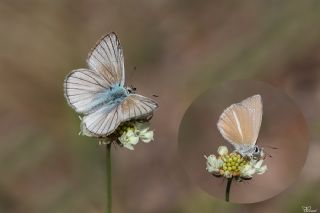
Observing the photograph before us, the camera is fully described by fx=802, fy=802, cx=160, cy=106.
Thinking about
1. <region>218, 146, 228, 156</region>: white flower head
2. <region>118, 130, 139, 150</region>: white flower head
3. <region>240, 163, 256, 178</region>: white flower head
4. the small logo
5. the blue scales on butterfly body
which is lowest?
<region>240, 163, 256, 178</region>: white flower head

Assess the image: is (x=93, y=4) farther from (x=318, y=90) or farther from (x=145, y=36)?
(x=318, y=90)

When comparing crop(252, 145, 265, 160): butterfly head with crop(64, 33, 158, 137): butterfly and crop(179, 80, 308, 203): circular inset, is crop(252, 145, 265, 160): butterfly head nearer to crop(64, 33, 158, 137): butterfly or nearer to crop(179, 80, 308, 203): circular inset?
crop(179, 80, 308, 203): circular inset

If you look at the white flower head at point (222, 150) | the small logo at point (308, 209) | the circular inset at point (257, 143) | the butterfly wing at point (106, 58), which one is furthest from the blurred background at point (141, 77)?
the butterfly wing at point (106, 58)

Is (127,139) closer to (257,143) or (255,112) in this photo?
(255,112)

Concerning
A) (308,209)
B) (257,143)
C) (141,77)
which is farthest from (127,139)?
(141,77)

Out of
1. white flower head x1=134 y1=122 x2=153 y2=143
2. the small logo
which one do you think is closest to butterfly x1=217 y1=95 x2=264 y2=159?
white flower head x1=134 y1=122 x2=153 y2=143

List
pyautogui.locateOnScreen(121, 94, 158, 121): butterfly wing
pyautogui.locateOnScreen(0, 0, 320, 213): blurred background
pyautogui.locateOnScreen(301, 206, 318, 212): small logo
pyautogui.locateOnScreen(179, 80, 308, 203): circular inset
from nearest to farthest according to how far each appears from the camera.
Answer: pyautogui.locateOnScreen(121, 94, 158, 121): butterfly wing
pyautogui.locateOnScreen(179, 80, 308, 203): circular inset
pyautogui.locateOnScreen(301, 206, 318, 212): small logo
pyautogui.locateOnScreen(0, 0, 320, 213): blurred background

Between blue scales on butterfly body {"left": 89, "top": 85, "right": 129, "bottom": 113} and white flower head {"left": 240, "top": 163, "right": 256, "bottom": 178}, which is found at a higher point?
blue scales on butterfly body {"left": 89, "top": 85, "right": 129, "bottom": 113}
